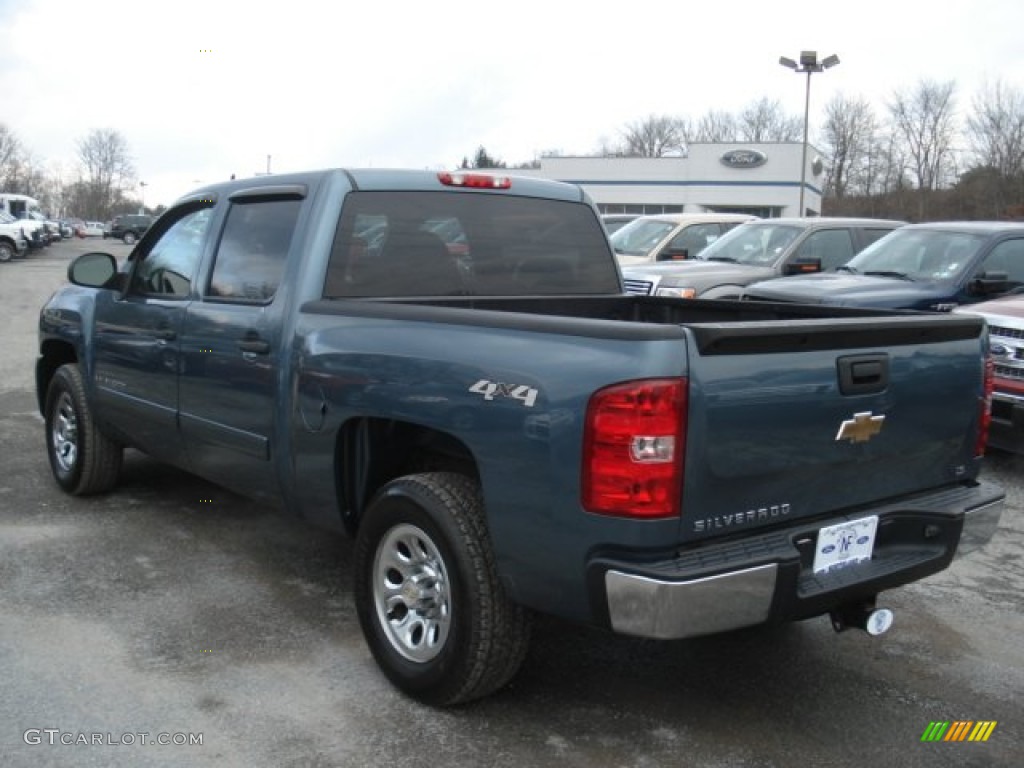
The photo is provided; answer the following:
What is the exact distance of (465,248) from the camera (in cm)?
443

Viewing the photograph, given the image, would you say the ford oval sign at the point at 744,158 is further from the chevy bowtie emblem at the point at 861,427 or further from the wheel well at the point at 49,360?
the chevy bowtie emblem at the point at 861,427

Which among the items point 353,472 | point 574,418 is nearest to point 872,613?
point 574,418

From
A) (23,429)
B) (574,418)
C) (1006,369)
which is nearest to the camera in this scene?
(574,418)

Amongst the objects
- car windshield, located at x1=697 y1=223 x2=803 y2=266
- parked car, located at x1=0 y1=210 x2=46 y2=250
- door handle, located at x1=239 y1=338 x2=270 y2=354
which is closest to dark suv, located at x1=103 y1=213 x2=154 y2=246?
parked car, located at x1=0 y1=210 x2=46 y2=250

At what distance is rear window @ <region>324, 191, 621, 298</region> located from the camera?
4.11 m

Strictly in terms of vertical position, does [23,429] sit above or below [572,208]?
below

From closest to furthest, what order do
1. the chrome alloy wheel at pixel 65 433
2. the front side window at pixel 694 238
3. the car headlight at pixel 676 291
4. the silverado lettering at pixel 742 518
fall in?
the silverado lettering at pixel 742 518, the chrome alloy wheel at pixel 65 433, the car headlight at pixel 676 291, the front side window at pixel 694 238

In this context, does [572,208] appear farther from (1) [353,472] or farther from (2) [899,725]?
(2) [899,725]

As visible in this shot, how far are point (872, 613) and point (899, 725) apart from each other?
1.28 ft

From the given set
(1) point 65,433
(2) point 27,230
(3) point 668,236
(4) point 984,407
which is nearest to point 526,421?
(4) point 984,407

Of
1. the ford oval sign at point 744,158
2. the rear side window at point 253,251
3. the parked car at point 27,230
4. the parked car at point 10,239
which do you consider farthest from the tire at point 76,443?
the ford oval sign at point 744,158

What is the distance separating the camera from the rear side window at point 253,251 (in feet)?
13.9

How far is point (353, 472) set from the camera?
3812 mm

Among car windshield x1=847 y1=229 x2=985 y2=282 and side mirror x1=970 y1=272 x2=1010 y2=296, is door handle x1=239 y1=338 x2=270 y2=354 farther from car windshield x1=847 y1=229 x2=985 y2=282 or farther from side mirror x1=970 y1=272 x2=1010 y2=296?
car windshield x1=847 y1=229 x2=985 y2=282
